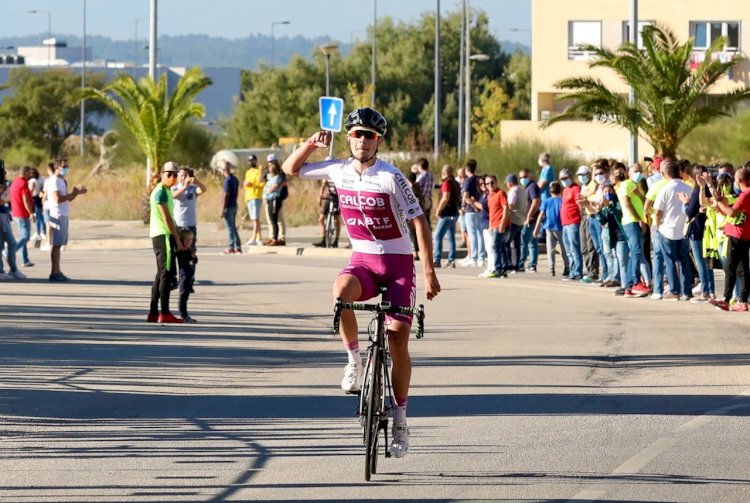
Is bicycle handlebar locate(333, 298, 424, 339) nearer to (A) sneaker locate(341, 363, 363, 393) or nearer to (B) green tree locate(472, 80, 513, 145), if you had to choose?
(A) sneaker locate(341, 363, 363, 393)

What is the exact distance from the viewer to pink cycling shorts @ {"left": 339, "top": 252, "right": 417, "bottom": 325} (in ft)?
28.9

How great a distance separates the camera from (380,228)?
884 cm

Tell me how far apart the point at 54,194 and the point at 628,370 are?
43.1 ft

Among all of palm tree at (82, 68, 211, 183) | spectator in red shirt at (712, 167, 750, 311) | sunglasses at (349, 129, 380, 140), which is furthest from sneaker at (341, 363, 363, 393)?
palm tree at (82, 68, 211, 183)

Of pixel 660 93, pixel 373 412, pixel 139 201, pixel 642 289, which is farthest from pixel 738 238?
pixel 139 201

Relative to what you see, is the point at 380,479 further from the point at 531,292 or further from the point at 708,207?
the point at 531,292

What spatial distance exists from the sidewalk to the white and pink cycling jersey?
21.5 metres

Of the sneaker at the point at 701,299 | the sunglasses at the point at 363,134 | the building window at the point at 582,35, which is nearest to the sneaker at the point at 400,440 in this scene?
the sunglasses at the point at 363,134

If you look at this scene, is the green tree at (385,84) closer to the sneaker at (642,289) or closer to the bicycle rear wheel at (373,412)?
the sneaker at (642,289)

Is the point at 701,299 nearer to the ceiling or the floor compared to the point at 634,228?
nearer to the floor

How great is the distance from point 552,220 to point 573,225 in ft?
3.61

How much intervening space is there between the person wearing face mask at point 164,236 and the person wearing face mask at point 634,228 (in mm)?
6773

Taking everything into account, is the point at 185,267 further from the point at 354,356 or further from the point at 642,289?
the point at 354,356

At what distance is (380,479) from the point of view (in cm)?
830
